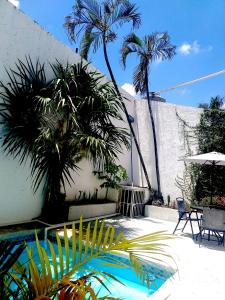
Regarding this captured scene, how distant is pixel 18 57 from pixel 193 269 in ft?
22.0

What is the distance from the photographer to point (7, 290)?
157 cm

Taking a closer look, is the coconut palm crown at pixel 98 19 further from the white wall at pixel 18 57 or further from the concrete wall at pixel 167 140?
the concrete wall at pixel 167 140

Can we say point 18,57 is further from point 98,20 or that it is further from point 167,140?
point 167,140


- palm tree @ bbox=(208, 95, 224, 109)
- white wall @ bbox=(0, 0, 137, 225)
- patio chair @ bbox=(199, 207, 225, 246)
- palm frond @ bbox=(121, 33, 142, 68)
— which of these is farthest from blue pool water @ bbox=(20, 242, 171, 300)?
palm tree @ bbox=(208, 95, 224, 109)

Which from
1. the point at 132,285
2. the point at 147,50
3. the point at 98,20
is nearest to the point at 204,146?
the point at 147,50

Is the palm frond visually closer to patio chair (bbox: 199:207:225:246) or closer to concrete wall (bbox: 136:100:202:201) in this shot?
concrete wall (bbox: 136:100:202:201)

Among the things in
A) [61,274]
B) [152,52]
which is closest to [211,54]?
[152,52]

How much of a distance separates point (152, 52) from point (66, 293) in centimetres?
1068

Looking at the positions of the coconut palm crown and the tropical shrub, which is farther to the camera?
the tropical shrub

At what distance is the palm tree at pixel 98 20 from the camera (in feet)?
29.7

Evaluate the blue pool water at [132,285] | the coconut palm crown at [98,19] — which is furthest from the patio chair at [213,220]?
the coconut palm crown at [98,19]

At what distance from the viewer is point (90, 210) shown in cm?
847

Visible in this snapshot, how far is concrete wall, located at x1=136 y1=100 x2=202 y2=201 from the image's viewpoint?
11.1 metres

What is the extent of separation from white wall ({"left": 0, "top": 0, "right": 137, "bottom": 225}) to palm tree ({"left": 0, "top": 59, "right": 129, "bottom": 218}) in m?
0.29
